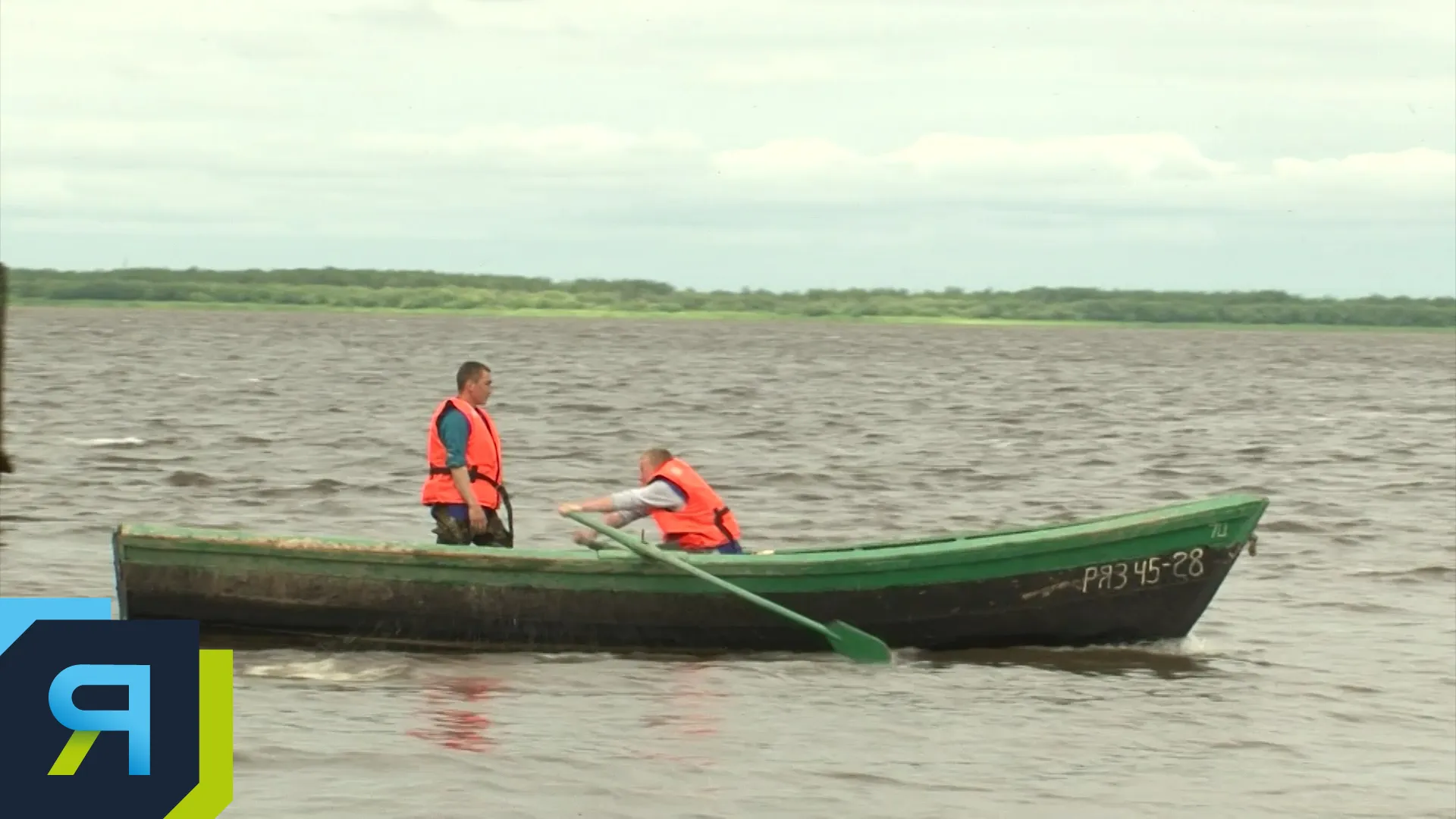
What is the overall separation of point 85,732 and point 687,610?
5.32 meters

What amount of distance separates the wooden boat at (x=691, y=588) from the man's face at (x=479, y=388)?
94cm

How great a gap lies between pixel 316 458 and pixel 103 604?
1720cm

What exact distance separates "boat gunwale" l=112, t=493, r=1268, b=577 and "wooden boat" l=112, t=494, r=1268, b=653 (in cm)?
1

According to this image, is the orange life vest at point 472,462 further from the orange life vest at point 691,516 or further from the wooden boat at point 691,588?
the orange life vest at point 691,516

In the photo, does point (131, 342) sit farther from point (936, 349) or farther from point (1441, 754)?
point (1441, 754)

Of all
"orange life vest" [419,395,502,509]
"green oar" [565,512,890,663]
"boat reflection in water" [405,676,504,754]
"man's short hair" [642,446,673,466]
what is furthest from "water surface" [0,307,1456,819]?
"man's short hair" [642,446,673,466]

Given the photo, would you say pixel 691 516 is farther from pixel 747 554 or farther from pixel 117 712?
pixel 117 712

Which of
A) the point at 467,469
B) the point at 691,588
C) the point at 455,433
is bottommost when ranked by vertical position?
the point at 691,588

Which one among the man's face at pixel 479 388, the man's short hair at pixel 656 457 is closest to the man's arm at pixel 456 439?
the man's face at pixel 479 388

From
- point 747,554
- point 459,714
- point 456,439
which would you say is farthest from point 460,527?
point 459,714

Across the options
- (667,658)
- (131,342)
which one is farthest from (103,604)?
(131,342)

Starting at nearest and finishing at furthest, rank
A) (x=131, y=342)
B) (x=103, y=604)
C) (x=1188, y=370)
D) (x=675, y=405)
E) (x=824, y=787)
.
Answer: (x=824, y=787), (x=103, y=604), (x=675, y=405), (x=1188, y=370), (x=131, y=342)

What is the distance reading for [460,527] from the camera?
12359 millimetres

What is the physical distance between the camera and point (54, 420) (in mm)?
35938
